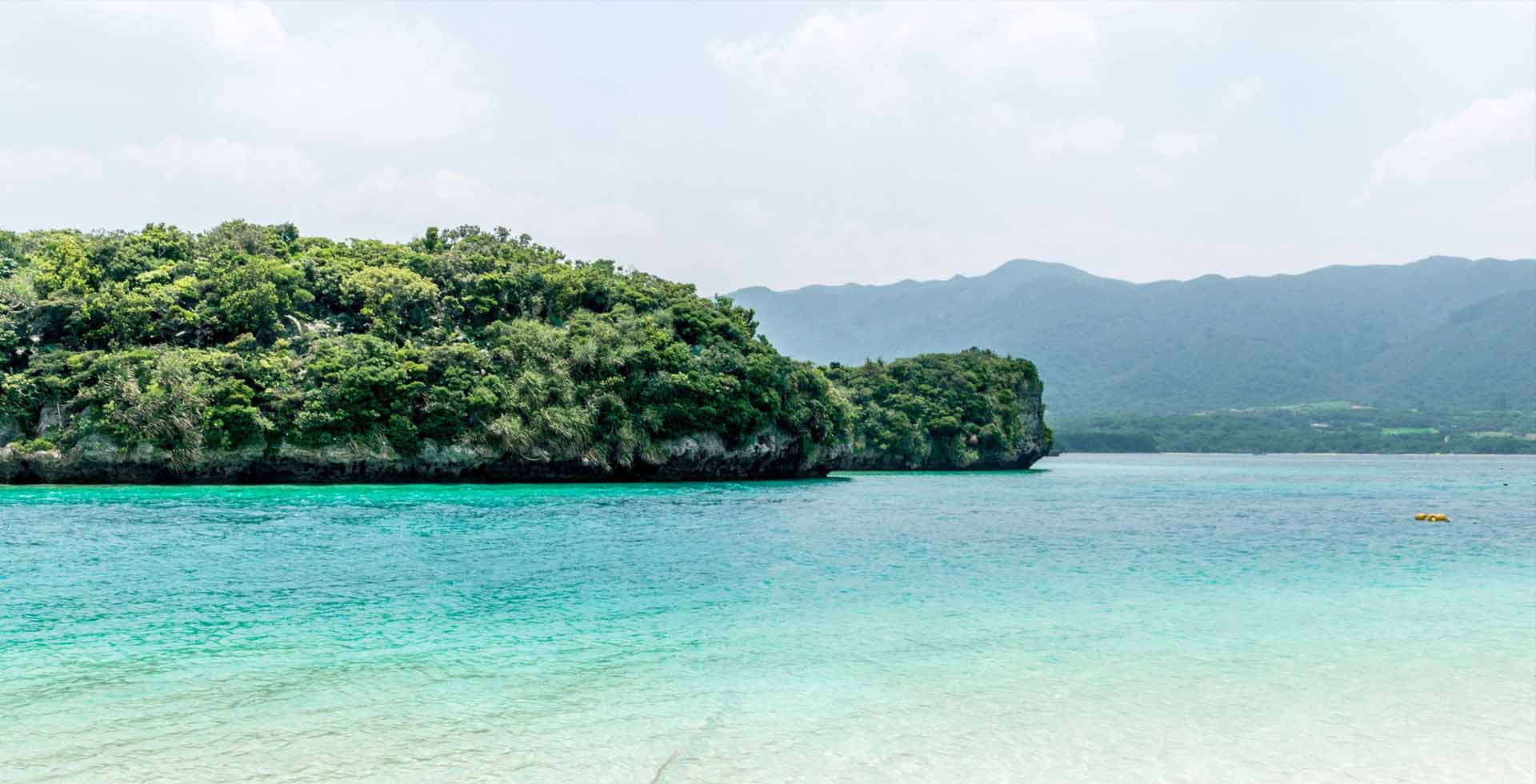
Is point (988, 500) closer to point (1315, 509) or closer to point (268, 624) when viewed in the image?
point (1315, 509)

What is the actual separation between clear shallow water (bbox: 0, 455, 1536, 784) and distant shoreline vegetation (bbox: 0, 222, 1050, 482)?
2189 cm

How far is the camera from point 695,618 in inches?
552

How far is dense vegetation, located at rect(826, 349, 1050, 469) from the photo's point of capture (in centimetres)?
8919

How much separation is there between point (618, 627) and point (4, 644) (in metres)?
7.74

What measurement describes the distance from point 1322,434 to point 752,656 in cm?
18383

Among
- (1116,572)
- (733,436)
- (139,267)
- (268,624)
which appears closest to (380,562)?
(268,624)

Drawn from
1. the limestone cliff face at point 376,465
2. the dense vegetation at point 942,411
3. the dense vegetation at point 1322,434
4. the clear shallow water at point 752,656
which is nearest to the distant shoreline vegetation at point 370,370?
the limestone cliff face at point 376,465

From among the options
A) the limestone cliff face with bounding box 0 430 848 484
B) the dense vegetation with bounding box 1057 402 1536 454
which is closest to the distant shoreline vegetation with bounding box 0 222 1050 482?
the limestone cliff face with bounding box 0 430 848 484

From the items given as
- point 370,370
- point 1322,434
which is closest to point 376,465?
point 370,370

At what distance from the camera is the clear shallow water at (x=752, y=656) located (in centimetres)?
784

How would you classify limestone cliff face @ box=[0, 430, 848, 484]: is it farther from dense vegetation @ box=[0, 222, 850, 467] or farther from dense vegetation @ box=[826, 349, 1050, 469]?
dense vegetation @ box=[826, 349, 1050, 469]

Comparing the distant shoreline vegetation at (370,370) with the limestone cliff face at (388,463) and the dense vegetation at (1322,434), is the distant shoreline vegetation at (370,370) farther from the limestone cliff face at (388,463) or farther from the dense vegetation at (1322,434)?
the dense vegetation at (1322,434)

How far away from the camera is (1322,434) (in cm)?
16588

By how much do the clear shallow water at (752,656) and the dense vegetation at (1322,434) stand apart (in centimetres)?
14980
